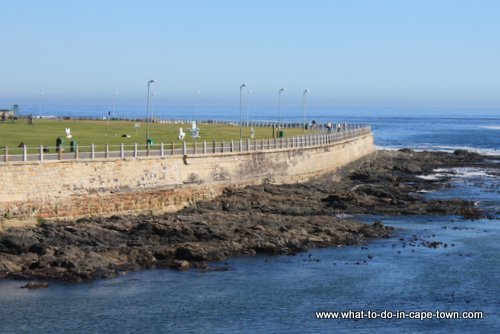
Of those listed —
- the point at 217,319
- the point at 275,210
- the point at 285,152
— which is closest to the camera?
the point at 217,319

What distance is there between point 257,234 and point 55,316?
1366 centimetres

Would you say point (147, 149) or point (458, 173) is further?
point (458, 173)

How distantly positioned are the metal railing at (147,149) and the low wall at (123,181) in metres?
0.52

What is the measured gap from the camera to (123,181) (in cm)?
4891

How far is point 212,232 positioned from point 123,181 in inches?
299

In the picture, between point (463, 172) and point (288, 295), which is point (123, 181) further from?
point (463, 172)

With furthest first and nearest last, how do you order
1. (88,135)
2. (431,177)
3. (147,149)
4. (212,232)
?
1. (431,177)
2. (88,135)
3. (147,149)
4. (212,232)

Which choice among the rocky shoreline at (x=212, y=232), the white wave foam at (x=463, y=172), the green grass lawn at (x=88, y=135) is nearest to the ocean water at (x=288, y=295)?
the rocky shoreline at (x=212, y=232)

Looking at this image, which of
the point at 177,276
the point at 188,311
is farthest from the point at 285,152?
the point at 188,311

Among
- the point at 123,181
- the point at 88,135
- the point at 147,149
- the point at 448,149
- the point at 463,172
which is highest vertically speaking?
the point at 147,149

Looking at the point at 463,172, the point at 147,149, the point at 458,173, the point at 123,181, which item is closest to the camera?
the point at 123,181

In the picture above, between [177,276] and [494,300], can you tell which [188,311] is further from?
[494,300]

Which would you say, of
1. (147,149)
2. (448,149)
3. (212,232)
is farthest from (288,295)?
(448,149)

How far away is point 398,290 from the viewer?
34875 millimetres
